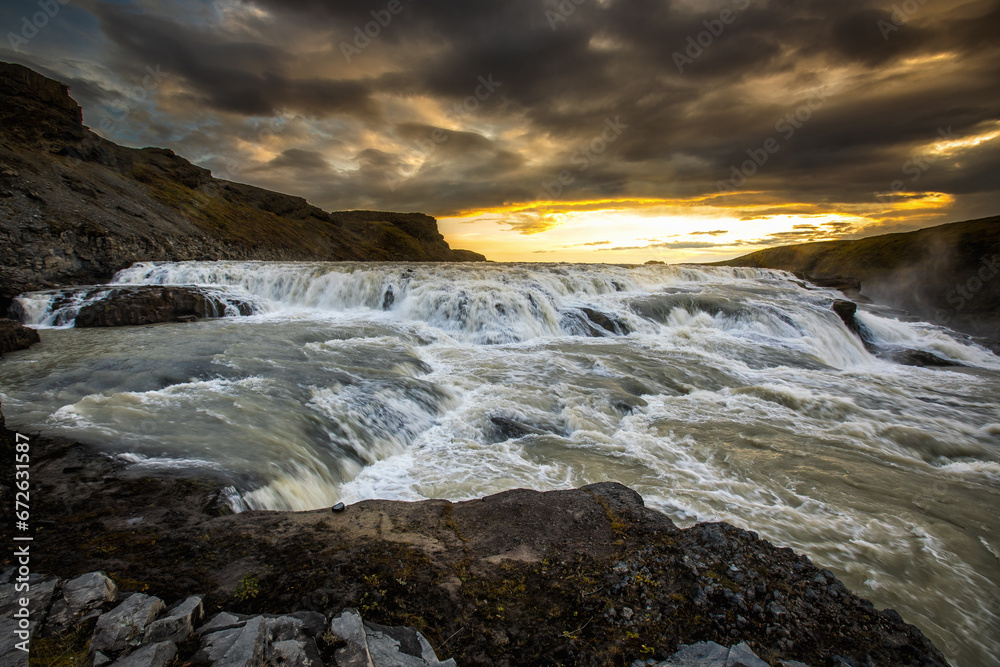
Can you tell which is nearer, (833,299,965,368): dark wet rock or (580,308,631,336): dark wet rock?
(833,299,965,368): dark wet rock

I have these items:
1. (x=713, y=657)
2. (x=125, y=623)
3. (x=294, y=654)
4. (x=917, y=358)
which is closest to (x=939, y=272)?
(x=917, y=358)

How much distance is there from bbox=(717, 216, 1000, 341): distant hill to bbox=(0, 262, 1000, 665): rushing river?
40.0 ft

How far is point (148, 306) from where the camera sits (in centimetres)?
1468

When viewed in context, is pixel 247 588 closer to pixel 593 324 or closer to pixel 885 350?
pixel 593 324

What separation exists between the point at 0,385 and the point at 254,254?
2366 inches

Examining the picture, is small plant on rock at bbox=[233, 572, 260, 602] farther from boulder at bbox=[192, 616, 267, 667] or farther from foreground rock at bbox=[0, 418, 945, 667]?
boulder at bbox=[192, 616, 267, 667]

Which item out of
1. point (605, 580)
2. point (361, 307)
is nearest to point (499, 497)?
point (605, 580)

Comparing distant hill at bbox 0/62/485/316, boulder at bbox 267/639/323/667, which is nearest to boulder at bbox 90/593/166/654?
boulder at bbox 267/639/323/667

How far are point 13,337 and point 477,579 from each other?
1381 cm

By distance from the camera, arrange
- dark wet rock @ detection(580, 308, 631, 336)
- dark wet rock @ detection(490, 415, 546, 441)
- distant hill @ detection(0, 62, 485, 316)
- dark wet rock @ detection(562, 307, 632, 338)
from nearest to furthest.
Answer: dark wet rock @ detection(490, 415, 546, 441), dark wet rock @ detection(562, 307, 632, 338), dark wet rock @ detection(580, 308, 631, 336), distant hill @ detection(0, 62, 485, 316)

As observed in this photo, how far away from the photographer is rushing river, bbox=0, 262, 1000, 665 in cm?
500

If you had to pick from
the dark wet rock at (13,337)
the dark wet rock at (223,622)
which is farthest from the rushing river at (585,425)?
the dark wet rock at (223,622)

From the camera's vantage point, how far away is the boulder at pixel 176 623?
6.86ft

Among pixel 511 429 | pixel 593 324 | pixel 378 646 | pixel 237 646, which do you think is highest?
pixel 593 324
